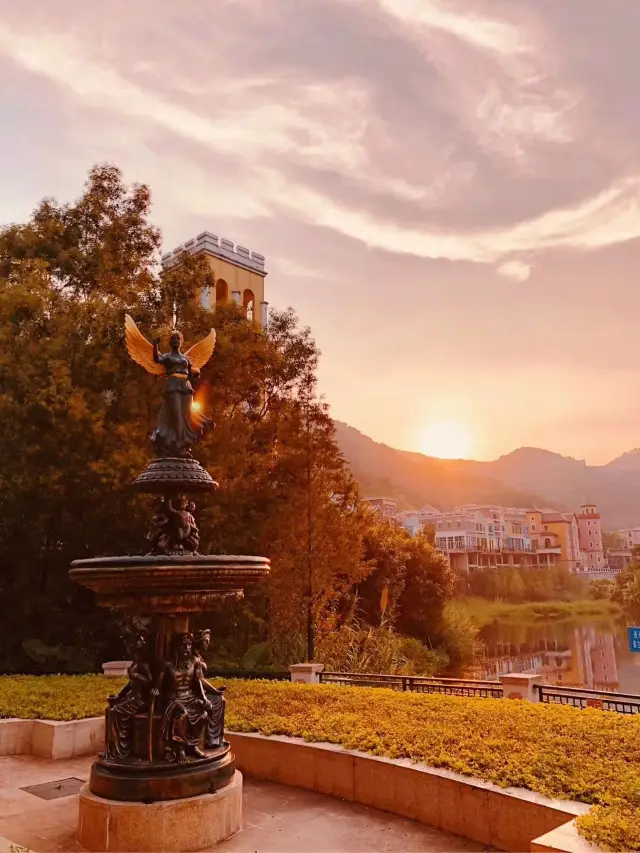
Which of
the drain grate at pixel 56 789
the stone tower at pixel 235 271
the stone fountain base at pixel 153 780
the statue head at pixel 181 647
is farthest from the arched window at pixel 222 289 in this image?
the stone fountain base at pixel 153 780

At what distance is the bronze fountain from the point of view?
535 centimetres

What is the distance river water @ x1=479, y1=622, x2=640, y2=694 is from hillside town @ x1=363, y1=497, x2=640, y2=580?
657 inches

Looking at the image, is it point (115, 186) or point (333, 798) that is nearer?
point (333, 798)

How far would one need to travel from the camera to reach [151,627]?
19.5 feet

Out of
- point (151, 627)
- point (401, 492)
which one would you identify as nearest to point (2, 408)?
point (151, 627)

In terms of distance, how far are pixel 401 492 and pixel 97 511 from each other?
5429 inches


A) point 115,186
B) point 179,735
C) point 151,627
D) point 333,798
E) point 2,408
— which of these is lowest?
point 333,798

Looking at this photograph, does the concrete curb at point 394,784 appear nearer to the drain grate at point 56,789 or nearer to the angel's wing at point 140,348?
the drain grate at point 56,789

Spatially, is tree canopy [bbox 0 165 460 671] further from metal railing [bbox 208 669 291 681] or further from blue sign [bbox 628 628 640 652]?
blue sign [bbox 628 628 640 652]

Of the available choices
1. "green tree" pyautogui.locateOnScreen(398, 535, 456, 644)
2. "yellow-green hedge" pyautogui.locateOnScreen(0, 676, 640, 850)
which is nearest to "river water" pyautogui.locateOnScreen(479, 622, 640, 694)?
"green tree" pyautogui.locateOnScreen(398, 535, 456, 644)

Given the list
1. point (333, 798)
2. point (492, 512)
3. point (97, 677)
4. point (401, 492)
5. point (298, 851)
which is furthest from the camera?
point (401, 492)

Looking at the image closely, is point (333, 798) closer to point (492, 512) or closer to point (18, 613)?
point (18, 613)

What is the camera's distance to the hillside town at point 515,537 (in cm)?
7712

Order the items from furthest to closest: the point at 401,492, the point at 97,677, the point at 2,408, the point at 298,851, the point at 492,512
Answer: the point at 401,492, the point at 492,512, the point at 2,408, the point at 97,677, the point at 298,851
